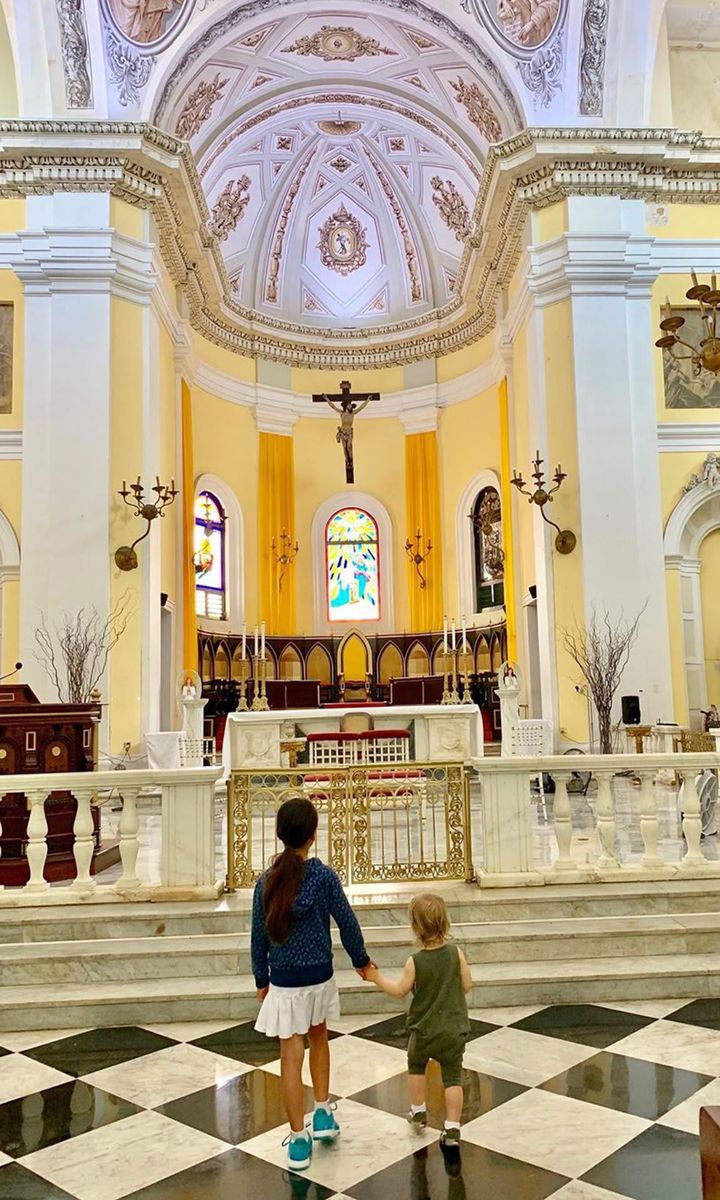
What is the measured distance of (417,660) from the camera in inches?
717

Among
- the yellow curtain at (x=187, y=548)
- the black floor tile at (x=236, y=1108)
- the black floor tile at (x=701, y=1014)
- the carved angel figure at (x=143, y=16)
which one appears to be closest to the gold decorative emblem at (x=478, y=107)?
the carved angel figure at (x=143, y=16)

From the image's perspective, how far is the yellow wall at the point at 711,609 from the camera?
1288cm

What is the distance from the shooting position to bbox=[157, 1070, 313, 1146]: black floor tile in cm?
338

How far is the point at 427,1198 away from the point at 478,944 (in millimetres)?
2208

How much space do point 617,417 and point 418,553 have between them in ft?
22.3

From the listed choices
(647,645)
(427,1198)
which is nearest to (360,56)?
(647,645)

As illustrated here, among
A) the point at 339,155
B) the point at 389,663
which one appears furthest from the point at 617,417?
the point at 339,155

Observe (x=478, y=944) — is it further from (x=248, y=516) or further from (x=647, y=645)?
(x=248, y=516)

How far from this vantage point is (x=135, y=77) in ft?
42.1

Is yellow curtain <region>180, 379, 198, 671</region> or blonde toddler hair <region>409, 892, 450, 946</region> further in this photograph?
yellow curtain <region>180, 379, 198, 671</region>

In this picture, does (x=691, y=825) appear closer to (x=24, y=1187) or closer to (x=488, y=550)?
(x=24, y=1187)

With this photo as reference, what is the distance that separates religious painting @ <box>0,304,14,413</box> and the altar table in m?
5.61

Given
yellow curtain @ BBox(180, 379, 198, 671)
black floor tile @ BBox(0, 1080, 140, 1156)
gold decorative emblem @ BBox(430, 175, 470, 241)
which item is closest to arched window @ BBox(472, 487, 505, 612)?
gold decorative emblem @ BBox(430, 175, 470, 241)

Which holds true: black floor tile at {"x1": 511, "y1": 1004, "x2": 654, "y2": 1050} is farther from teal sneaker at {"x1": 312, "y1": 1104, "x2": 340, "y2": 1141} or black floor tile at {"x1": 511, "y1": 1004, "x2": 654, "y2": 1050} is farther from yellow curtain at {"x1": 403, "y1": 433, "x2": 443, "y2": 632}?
yellow curtain at {"x1": 403, "y1": 433, "x2": 443, "y2": 632}
